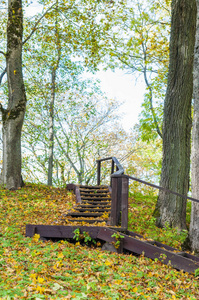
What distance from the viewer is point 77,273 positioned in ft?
14.3

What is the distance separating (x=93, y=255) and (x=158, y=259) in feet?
3.99

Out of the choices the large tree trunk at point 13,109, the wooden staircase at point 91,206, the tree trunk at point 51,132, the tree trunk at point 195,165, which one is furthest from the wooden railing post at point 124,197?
the tree trunk at point 51,132

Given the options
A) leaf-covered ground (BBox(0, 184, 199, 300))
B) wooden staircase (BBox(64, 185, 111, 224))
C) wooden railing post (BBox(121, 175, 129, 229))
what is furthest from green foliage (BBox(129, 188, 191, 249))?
wooden railing post (BBox(121, 175, 129, 229))

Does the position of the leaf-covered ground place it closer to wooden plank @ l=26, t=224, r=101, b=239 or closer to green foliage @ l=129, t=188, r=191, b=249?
green foliage @ l=129, t=188, r=191, b=249

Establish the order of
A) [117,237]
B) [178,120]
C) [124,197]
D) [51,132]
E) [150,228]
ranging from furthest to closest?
[51,132], [178,120], [150,228], [124,197], [117,237]

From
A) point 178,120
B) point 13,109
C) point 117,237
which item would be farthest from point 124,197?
point 13,109

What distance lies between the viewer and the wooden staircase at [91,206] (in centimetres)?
748

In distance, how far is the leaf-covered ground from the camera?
3.57 meters

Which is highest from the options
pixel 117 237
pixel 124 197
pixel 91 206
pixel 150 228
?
pixel 124 197

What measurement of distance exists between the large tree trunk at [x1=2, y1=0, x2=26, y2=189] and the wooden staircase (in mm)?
2472

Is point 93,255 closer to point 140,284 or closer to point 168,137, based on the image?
point 140,284

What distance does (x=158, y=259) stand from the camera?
555cm

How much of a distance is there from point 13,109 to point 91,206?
530 cm

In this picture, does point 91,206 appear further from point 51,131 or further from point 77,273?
point 51,131
